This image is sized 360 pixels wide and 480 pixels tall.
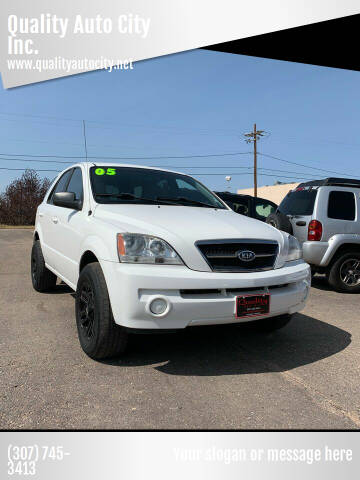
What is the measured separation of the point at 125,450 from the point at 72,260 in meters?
2.03

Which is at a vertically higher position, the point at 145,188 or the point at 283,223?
the point at 145,188

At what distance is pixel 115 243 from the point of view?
253cm

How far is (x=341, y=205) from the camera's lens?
233 inches

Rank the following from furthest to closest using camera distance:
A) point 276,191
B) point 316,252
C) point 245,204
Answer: point 276,191 → point 245,204 → point 316,252

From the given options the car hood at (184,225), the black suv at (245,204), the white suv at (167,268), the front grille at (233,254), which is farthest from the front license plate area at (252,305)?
the black suv at (245,204)

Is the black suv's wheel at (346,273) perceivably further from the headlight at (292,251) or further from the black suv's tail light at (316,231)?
the headlight at (292,251)

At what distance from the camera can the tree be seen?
31.3 meters

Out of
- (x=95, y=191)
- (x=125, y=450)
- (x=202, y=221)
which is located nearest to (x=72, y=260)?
(x=95, y=191)

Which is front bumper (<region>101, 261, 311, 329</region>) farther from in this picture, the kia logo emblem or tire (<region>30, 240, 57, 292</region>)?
tire (<region>30, 240, 57, 292</region>)

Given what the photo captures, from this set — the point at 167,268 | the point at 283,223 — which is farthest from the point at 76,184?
the point at 283,223

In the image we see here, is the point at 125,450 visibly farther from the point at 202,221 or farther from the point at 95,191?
the point at 95,191

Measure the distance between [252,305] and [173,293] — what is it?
0.61 meters

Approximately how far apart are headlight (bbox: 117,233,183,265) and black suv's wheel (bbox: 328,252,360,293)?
4192mm

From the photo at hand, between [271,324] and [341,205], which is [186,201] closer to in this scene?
[271,324]
